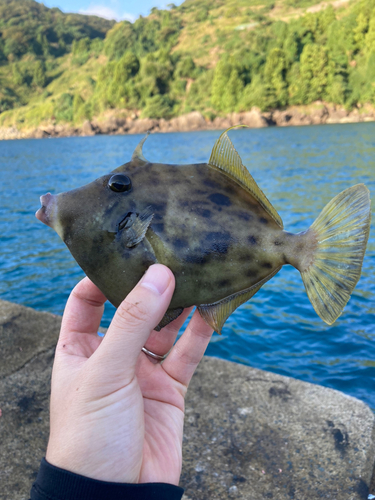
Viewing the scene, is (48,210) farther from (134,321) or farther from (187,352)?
(187,352)

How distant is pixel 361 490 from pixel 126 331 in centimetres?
288

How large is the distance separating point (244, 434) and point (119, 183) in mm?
3103

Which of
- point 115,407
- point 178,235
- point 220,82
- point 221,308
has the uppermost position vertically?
point 178,235

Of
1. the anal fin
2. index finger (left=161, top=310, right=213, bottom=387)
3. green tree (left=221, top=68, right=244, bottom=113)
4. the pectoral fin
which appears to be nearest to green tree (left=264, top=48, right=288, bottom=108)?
green tree (left=221, top=68, right=244, bottom=113)

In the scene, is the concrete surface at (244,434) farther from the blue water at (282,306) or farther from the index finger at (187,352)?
the blue water at (282,306)

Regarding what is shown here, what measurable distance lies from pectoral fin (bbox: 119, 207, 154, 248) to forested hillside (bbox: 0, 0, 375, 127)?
313 ft

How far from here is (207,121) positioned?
341 ft

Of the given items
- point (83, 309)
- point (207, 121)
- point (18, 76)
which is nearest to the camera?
point (83, 309)

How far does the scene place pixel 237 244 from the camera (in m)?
2.17

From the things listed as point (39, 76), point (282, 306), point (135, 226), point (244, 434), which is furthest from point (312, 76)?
point (39, 76)

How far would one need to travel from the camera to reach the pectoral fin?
2.02 meters

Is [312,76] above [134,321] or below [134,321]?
below

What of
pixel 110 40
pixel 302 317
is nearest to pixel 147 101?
pixel 110 40

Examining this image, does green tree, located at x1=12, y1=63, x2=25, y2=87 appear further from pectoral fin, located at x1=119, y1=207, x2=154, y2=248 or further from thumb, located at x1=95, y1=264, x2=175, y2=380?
thumb, located at x1=95, y1=264, x2=175, y2=380
